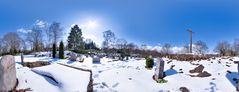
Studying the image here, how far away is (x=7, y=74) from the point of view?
13305 mm

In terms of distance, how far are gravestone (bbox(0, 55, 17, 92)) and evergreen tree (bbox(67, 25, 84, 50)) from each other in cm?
5060

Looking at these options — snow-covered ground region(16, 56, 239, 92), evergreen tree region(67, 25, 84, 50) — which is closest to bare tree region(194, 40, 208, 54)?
evergreen tree region(67, 25, 84, 50)

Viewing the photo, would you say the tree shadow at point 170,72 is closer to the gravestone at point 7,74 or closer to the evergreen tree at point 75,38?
the gravestone at point 7,74

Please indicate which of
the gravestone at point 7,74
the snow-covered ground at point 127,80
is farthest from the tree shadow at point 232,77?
the gravestone at point 7,74

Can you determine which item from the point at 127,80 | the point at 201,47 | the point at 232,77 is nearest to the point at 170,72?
the point at 127,80

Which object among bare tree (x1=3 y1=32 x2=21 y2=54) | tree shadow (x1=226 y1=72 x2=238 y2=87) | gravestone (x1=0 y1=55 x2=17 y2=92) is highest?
bare tree (x1=3 y1=32 x2=21 y2=54)

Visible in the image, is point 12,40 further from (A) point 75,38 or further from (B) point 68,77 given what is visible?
(B) point 68,77

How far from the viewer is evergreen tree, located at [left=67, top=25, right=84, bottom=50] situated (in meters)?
65.1

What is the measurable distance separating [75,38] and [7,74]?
53.5 m

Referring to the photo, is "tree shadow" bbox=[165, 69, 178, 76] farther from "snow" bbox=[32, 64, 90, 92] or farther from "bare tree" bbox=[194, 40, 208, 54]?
"bare tree" bbox=[194, 40, 208, 54]

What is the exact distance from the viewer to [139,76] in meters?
20.4

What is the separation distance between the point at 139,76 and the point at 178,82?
278 centimetres

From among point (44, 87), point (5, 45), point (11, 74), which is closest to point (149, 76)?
point (44, 87)

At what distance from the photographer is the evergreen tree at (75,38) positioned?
65.1 meters
